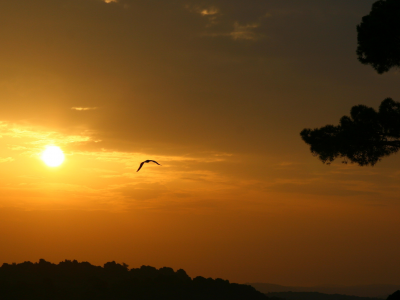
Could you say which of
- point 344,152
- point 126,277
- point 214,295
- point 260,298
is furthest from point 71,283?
point 344,152

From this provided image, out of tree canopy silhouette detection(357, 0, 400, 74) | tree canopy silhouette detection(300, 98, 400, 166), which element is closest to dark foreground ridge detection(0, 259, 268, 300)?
tree canopy silhouette detection(300, 98, 400, 166)

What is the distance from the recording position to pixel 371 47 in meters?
24.6

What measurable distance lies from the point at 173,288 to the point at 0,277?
58843mm

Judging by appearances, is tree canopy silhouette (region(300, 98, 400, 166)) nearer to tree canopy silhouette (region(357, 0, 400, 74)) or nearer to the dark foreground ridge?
tree canopy silhouette (region(357, 0, 400, 74))

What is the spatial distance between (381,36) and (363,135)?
5.50 m

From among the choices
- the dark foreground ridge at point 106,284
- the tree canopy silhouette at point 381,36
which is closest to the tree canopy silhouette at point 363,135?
the tree canopy silhouette at point 381,36

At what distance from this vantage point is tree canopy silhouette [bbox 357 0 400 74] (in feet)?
75.8

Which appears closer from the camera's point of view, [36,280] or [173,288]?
[36,280]

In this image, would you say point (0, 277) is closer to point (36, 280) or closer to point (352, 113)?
point (36, 280)

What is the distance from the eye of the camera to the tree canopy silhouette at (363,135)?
23906mm

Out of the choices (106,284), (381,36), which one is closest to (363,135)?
(381,36)

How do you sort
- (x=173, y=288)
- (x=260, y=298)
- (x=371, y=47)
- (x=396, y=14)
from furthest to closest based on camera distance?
(x=260, y=298), (x=173, y=288), (x=371, y=47), (x=396, y=14)

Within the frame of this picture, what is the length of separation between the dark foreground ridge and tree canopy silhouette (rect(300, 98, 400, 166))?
131084 millimetres

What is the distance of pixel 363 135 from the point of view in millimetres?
24406
